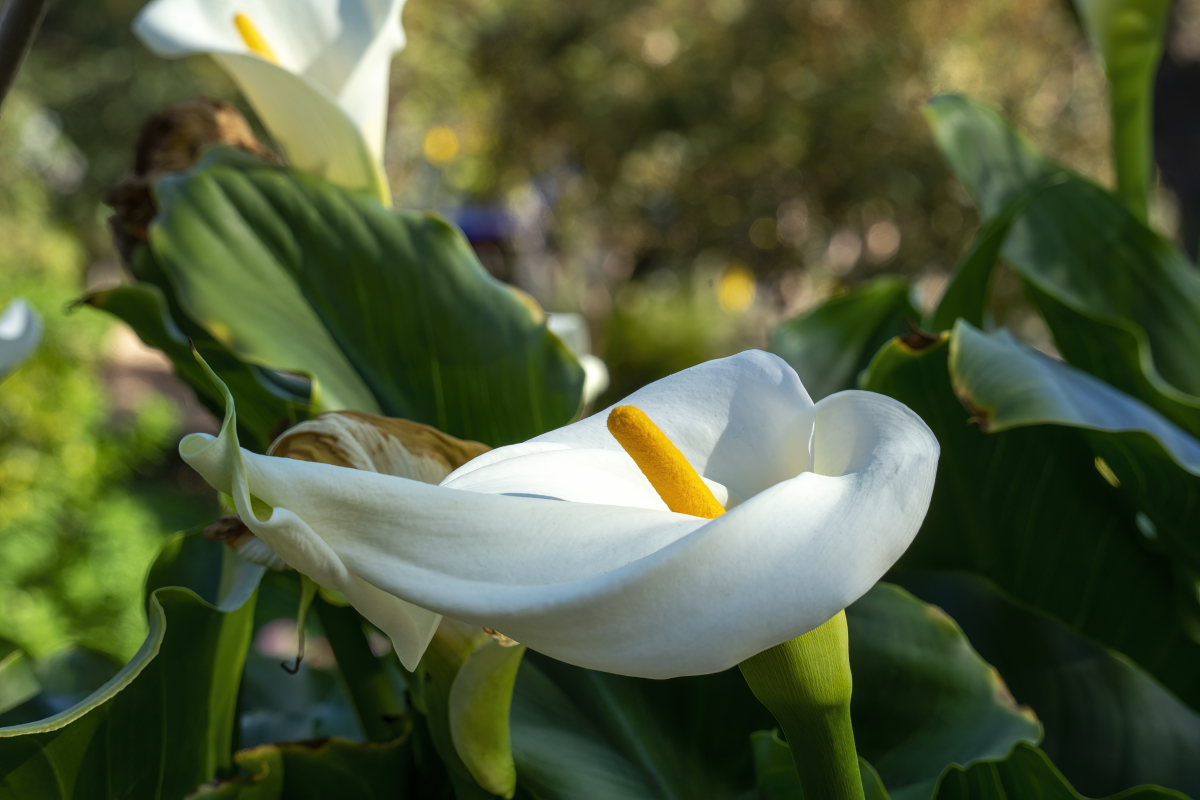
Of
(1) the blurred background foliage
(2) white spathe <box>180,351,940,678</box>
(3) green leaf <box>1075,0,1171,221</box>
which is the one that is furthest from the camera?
(1) the blurred background foliage

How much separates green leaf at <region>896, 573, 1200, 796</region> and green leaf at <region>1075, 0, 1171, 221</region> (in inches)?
9.1

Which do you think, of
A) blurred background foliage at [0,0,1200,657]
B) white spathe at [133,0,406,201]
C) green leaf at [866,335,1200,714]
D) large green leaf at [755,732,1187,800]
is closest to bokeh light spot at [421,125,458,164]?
blurred background foliage at [0,0,1200,657]

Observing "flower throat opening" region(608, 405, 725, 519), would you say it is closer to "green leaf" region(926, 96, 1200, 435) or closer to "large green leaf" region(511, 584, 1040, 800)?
"large green leaf" region(511, 584, 1040, 800)

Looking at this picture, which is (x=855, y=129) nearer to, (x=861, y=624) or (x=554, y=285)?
(x=554, y=285)

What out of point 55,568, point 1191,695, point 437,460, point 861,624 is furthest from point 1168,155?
point 55,568

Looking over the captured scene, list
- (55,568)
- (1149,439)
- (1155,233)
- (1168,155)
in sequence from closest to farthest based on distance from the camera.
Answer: (1149,439) → (1155,233) → (55,568) → (1168,155)

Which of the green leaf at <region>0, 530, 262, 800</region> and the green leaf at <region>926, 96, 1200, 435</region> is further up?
the green leaf at <region>0, 530, 262, 800</region>

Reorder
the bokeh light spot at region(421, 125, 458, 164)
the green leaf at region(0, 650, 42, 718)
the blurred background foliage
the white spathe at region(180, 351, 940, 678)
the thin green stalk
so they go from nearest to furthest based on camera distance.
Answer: the white spathe at region(180, 351, 940, 678), the thin green stalk, the green leaf at region(0, 650, 42, 718), the blurred background foliage, the bokeh light spot at region(421, 125, 458, 164)

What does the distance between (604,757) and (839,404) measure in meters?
0.15

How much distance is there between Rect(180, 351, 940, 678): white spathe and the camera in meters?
0.12

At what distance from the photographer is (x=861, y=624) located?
0.29 m

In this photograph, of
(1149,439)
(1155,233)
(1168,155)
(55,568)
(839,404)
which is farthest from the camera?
(1168,155)

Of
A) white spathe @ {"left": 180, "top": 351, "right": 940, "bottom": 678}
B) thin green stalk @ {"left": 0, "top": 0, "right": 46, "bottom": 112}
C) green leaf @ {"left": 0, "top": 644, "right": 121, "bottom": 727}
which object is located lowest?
green leaf @ {"left": 0, "top": 644, "right": 121, "bottom": 727}

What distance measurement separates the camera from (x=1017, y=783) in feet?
0.80
